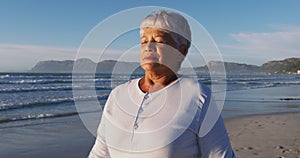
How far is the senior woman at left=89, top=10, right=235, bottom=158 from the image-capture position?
148 centimetres

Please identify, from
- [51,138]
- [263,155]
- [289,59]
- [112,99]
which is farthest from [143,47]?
[289,59]

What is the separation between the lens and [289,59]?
166 m

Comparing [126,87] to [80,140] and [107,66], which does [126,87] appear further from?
[80,140]

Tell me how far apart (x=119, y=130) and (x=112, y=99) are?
0.22m

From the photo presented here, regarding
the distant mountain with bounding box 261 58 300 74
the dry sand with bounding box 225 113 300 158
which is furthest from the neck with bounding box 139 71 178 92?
the distant mountain with bounding box 261 58 300 74

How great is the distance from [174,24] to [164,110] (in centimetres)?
42

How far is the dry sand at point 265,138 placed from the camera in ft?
19.7

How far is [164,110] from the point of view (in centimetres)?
153

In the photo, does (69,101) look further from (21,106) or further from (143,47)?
(143,47)

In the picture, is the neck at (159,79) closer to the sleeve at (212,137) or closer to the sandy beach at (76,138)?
the sleeve at (212,137)

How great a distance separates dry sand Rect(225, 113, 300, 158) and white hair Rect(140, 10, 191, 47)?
4.80 metres

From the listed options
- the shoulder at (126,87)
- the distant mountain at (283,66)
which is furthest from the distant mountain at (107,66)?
the distant mountain at (283,66)

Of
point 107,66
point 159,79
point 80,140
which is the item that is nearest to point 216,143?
point 159,79

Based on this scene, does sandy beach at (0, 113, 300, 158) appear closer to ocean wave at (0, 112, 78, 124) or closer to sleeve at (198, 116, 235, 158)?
ocean wave at (0, 112, 78, 124)
